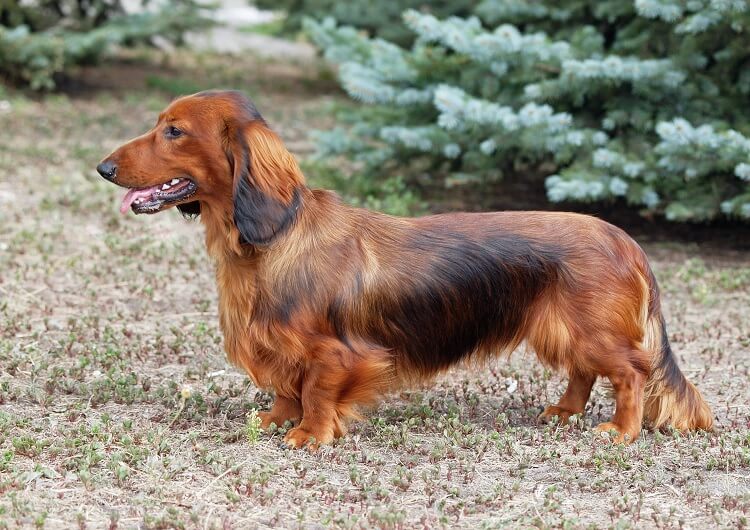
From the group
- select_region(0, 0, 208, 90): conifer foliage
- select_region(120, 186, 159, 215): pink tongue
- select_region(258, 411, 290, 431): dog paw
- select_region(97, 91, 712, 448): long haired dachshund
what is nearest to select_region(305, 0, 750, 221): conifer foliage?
select_region(97, 91, 712, 448): long haired dachshund

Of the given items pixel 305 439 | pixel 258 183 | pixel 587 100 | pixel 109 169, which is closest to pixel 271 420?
pixel 305 439

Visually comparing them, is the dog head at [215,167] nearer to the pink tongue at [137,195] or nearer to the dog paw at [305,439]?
the pink tongue at [137,195]

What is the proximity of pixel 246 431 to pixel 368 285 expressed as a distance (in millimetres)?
Result: 811

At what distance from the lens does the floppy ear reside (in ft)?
14.1

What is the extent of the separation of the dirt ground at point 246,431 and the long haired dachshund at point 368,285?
0.80 ft

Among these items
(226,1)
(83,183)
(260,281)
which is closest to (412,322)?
(260,281)

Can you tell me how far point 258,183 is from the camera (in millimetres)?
4309

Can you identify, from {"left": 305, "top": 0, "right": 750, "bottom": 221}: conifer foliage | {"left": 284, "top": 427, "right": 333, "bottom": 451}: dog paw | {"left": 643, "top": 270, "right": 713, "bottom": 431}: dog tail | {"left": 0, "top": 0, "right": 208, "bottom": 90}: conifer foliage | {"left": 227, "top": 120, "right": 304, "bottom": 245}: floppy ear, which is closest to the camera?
{"left": 227, "top": 120, "right": 304, "bottom": 245}: floppy ear

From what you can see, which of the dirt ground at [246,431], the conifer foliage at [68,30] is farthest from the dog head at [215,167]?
the conifer foliage at [68,30]

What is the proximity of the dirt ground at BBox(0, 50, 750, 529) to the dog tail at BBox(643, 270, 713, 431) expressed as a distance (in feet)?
0.32

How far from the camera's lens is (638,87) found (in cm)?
777

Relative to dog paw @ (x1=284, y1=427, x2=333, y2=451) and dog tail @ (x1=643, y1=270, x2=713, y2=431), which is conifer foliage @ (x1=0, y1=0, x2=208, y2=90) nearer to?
dog paw @ (x1=284, y1=427, x2=333, y2=451)

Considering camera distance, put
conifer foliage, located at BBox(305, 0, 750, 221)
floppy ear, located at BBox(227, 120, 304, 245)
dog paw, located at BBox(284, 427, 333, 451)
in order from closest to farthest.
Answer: floppy ear, located at BBox(227, 120, 304, 245)
dog paw, located at BBox(284, 427, 333, 451)
conifer foliage, located at BBox(305, 0, 750, 221)

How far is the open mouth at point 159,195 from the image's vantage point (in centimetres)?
437
